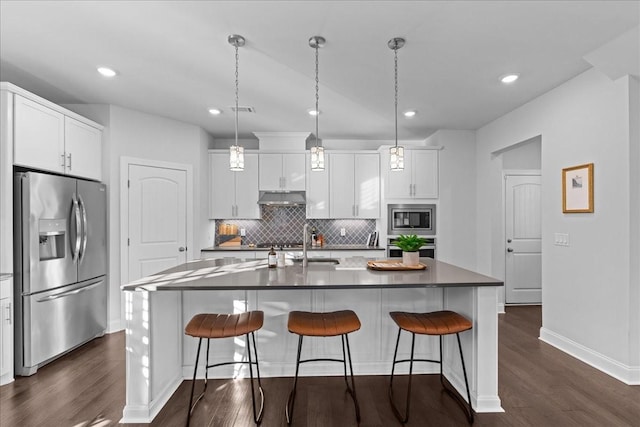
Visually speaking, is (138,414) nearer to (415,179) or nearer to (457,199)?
(415,179)

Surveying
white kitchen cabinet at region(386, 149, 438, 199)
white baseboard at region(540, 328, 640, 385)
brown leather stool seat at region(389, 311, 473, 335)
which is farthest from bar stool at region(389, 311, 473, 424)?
white kitchen cabinet at region(386, 149, 438, 199)

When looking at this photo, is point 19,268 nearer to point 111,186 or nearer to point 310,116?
point 111,186

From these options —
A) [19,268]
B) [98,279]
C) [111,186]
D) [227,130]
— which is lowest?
[98,279]

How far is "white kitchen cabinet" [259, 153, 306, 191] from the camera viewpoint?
507cm

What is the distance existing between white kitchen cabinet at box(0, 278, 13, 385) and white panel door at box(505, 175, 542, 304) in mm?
5830

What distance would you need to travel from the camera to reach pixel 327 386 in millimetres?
2582

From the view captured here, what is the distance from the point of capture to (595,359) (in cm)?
294

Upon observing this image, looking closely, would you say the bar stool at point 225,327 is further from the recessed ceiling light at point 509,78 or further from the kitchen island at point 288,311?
the recessed ceiling light at point 509,78

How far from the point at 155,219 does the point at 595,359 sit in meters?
4.87

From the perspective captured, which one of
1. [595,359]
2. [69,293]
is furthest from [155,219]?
[595,359]

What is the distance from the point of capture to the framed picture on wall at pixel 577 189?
301 centimetres

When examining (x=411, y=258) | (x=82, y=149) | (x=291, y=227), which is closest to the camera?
(x=411, y=258)

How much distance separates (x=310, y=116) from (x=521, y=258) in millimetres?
3805

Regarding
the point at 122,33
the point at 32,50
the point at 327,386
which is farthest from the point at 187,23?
the point at 327,386
